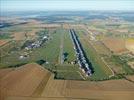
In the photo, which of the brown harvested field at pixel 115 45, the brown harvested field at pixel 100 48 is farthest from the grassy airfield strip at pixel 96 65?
the brown harvested field at pixel 115 45

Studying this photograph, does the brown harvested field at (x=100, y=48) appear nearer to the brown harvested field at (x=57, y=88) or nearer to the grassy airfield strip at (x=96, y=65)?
the grassy airfield strip at (x=96, y=65)

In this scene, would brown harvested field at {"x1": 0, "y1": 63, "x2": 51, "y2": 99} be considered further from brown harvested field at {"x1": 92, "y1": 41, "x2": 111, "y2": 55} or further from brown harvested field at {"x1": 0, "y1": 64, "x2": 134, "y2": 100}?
brown harvested field at {"x1": 92, "y1": 41, "x2": 111, "y2": 55}

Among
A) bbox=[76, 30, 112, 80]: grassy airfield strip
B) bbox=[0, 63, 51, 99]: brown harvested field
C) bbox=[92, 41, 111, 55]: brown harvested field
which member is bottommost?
bbox=[92, 41, 111, 55]: brown harvested field

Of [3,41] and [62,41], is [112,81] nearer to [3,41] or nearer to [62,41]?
[62,41]

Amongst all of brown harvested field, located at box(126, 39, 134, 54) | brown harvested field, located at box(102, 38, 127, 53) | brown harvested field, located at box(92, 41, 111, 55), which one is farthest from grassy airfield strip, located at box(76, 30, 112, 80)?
brown harvested field, located at box(126, 39, 134, 54)

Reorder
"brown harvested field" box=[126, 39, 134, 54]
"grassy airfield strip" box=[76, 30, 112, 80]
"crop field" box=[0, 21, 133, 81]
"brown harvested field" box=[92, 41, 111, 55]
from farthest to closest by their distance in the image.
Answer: "brown harvested field" box=[126, 39, 134, 54]
"brown harvested field" box=[92, 41, 111, 55]
"crop field" box=[0, 21, 133, 81]
"grassy airfield strip" box=[76, 30, 112, 80]

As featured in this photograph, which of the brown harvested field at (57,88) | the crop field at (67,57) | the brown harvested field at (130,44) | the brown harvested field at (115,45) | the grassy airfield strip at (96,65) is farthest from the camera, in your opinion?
the brown harvested field at (130,44)

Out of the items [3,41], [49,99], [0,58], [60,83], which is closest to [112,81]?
[60,83]
